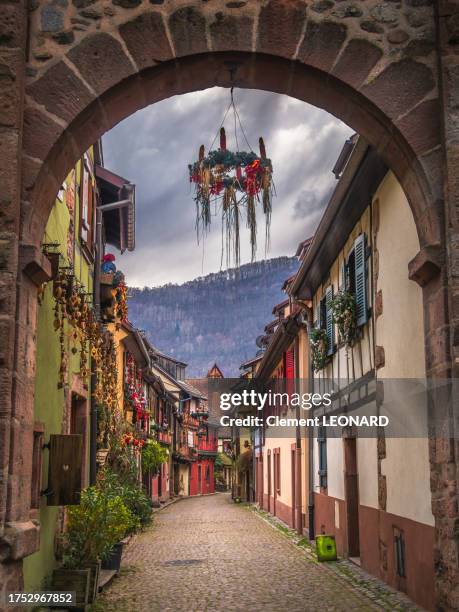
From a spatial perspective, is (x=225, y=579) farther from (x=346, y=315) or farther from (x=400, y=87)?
(x=400, y=87)

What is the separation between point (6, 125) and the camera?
4.96 metres

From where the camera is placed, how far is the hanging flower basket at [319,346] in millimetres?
13672

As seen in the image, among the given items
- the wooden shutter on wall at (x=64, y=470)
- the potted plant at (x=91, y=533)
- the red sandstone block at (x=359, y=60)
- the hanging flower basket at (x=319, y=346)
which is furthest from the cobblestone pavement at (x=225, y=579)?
the red sandstone block at (x=359, y=60)

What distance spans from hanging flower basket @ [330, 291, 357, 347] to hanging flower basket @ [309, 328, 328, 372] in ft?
6.97

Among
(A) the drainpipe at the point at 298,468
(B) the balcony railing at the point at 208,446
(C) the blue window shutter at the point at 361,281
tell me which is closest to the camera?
(C) the blue window shutter at the point at 361,281

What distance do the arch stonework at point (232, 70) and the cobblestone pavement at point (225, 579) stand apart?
386 centimetres

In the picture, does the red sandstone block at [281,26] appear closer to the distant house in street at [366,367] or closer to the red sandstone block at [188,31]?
the red sandstone block at [188,31]

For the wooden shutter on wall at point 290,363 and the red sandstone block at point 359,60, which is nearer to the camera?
the red sandstone block at point 359,60

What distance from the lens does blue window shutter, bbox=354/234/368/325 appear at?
10531 mm

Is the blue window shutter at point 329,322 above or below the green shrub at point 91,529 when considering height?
above

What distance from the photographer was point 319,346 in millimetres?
13789

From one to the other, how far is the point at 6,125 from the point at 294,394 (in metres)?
14.3

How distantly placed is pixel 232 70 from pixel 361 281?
18.1 ft

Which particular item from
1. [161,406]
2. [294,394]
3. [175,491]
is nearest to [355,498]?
[294,394]
